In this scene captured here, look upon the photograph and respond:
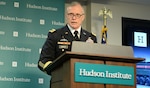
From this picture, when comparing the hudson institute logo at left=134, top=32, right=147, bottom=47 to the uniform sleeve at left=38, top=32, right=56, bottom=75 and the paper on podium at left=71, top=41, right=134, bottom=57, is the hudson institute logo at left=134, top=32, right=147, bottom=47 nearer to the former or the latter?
the uniform sleeve at left=38, top=32, right=56, bottom=75

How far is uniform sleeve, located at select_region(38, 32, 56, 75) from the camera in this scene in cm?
241

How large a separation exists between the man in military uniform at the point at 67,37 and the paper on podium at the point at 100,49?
1.58 ft

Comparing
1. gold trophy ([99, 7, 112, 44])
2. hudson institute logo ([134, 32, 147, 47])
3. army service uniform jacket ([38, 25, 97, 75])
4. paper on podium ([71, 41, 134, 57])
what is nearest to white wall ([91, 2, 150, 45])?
gold trophy ([99, 7, 112, 44])

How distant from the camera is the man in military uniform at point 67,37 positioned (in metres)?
2.55

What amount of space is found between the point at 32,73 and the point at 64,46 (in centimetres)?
168

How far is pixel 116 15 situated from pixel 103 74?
307cm

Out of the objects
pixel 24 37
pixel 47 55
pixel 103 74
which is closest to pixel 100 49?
pixel 103 74

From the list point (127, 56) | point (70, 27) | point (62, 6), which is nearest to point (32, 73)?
point (62, 6)

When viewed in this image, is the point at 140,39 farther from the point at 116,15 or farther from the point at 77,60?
the point at 77,60

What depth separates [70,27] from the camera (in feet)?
8.90

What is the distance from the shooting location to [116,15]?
489 centimetres

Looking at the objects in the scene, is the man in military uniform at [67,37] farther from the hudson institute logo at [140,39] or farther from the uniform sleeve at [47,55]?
the hudson institute logo at [140,39]

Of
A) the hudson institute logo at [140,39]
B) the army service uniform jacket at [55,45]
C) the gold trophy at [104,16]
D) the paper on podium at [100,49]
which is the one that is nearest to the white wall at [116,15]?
the gold trophy at [104,16]

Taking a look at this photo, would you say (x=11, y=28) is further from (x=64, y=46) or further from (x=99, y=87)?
(x=99, y=87)
